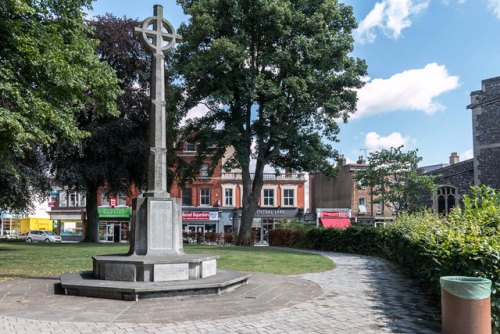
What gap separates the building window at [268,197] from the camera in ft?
179

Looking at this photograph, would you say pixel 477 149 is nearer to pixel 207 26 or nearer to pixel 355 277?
pixel 207 26

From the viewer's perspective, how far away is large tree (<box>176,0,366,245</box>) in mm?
27094

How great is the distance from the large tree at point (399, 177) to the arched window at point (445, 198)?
6788 mm

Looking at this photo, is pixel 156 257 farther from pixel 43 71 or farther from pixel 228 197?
pixel 228 197

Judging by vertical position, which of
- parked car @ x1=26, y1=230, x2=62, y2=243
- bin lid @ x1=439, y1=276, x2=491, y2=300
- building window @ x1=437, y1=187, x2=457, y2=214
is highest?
building window @ x1=437, y1=187, x2=457, y2=214

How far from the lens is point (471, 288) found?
5.73 m

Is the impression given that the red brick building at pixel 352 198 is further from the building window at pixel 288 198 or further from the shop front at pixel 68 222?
the shop front at pixel 68 222

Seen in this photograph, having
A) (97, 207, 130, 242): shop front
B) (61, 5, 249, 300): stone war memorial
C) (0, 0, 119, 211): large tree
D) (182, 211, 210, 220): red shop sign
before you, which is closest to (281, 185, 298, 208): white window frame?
(182, 211, 210, 220): red shop sign

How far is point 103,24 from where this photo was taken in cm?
3133

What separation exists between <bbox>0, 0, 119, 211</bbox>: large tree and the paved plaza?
4.76 meters

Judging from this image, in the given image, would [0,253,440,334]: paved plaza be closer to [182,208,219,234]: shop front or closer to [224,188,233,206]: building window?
[182,208,219,234]: shop front

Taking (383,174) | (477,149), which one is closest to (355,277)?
(383,174)

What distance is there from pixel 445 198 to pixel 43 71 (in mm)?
35755

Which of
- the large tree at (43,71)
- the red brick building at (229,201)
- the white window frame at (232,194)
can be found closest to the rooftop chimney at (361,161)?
the red brick building at (229,201)
